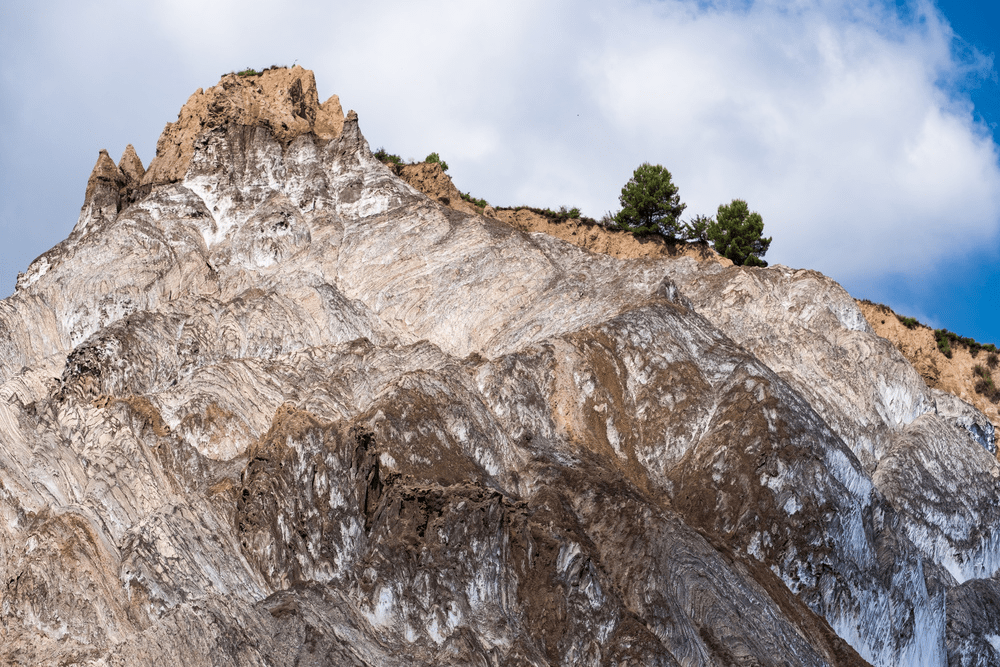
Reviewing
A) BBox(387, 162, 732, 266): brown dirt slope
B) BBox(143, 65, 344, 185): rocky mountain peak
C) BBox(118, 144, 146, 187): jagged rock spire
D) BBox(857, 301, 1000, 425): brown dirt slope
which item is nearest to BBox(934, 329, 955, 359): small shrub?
BBox(857, 301, 1000, 425): brown dirt slope

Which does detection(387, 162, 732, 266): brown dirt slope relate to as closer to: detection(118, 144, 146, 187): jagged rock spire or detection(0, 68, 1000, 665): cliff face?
Result: detection(0, 68, 1000, 665): cliff face

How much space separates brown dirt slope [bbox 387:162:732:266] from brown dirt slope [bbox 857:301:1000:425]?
9721mm

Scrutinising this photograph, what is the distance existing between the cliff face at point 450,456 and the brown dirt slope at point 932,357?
12917 mm

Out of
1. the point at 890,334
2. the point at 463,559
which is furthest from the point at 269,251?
the point at 890,334

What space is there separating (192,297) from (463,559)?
22.9 meters

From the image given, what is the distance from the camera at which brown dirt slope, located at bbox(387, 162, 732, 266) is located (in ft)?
210

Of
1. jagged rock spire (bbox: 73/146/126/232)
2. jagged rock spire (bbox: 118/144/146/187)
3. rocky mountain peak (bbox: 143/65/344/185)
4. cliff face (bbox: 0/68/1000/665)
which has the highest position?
rocky mountain peak (bbox: 143/65/344/185)

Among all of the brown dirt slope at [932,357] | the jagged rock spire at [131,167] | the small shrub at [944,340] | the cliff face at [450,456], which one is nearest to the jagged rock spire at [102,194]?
the jagged rock spire at [131,167]

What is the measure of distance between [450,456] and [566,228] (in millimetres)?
34036

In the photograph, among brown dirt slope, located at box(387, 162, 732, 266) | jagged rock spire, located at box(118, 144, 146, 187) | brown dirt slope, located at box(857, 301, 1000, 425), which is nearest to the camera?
jagged rock spire, located at box(118, 144, 146, 187)

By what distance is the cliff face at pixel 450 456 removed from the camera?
30797 millimetres

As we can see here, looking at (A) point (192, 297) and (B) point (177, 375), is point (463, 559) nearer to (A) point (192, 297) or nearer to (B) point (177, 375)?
(B) point (177, 375)

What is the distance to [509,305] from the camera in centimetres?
4903

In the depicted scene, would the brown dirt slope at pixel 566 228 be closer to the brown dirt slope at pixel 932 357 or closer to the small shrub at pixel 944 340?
the brown dirt slope at pixel 932 357
